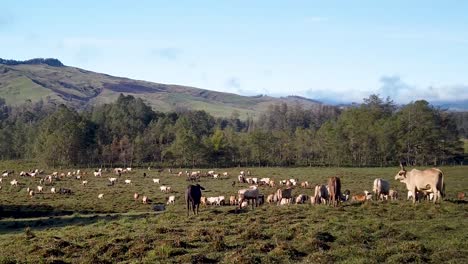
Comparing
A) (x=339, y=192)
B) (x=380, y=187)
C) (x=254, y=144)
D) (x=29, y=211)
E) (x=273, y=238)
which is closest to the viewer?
(x=273, y=238)

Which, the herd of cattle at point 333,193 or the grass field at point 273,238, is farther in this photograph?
the herd of cattle at point 333,193

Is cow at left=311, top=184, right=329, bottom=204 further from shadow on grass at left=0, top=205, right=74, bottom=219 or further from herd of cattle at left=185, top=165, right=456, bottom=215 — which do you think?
shadow on grass at left=0, top=205, right=74, bottom=219

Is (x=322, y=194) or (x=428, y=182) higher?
(x=428, y=182)

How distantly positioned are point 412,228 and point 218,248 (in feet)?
25.7

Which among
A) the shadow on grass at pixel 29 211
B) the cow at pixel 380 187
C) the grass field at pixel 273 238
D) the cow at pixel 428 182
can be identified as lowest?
the shadow on grass at pixel 29 211

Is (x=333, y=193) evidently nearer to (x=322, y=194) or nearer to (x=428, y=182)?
(x=322, y=194)

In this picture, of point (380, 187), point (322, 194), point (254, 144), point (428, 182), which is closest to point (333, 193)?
point (322, 194)

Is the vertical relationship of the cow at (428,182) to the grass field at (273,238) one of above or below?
above

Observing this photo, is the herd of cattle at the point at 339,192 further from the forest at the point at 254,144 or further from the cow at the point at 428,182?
the forest at the point at 254,144

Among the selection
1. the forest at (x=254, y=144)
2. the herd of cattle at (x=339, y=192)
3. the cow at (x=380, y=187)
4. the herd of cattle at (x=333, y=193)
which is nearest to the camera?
the herd of cattle at (x=339, y=192)

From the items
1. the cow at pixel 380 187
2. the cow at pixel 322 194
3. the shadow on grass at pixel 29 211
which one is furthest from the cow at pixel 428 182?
the shadow on grass at pixel 29 211

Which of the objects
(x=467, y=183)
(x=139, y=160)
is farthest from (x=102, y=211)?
(x=139, y=160)

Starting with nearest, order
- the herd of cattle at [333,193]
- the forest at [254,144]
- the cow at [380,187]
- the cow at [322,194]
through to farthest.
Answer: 1. the herd of cattle at [333,193]
2. the cow at [322,194]
3. the cow at [380,187]
4. the forest at [254,144]

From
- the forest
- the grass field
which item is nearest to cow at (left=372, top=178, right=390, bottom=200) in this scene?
the grass field
